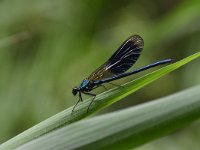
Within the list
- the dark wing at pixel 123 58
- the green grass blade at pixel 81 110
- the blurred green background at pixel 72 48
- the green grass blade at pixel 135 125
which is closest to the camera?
the green grass blade at pixel 135 125

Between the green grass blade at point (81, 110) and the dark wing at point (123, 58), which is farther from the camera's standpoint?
the dark wing at point (123, 58)

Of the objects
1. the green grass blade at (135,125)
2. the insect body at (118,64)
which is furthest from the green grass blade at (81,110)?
the insect body at (118,64)

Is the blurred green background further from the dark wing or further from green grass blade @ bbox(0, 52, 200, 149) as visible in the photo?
green grass blade @ bbox(0, 52, 200, 149)

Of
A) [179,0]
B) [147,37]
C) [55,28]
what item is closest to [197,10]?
[147,37]

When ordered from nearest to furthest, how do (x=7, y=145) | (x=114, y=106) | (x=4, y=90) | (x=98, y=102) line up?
1. (x=7, y=145)
2. (x=98, y=102)
3. (x=4, y=90)
4. (x=114, y=106)

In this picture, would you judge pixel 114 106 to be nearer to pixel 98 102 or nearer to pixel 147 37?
pixel 147 37

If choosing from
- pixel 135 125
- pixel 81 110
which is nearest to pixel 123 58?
pixel 81 110

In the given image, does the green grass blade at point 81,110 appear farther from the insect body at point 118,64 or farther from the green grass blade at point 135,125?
the insect body at point 118,64
